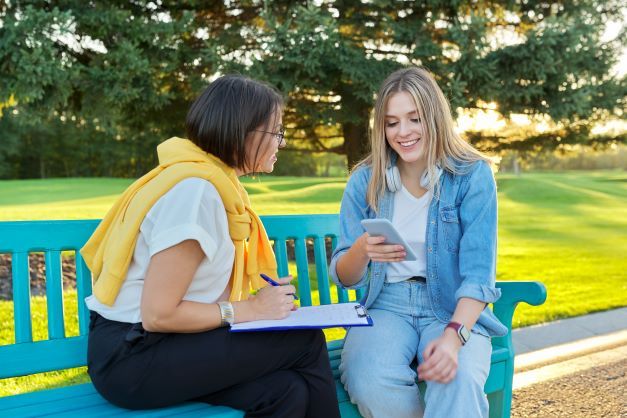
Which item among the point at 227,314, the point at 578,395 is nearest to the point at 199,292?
the point at 227,314

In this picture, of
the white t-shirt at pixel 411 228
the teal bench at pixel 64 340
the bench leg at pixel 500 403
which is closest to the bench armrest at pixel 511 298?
the teal bench at pixel 64 340

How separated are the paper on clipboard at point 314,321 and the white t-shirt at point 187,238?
185 mm

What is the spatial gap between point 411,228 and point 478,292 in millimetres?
437

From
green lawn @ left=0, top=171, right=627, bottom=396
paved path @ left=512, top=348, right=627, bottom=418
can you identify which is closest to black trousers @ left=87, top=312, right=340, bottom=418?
green lawn @ left=0, top=171, right=627, bottom=396

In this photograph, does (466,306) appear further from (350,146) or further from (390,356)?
(350,146)

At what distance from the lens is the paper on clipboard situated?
217 cm

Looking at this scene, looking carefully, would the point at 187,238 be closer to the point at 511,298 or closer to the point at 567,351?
the point at 511,298

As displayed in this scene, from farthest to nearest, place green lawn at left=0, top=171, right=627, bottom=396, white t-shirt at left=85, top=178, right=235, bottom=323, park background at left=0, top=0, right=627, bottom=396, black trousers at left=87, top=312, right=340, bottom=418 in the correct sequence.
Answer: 1. park background at left=0, top=0, right=627, bottom=396
2. green lawn at left=0, top=171, right=627, bottom=396
3. black trousers at left=87, top=312, right=340, bottom=418
4. white t-shirt at left=85, top=178, right=235, bottom=323

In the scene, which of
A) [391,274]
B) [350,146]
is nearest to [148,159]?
[350,146]

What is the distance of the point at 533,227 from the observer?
49.3 feet

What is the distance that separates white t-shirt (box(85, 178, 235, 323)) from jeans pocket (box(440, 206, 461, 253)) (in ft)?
3.03

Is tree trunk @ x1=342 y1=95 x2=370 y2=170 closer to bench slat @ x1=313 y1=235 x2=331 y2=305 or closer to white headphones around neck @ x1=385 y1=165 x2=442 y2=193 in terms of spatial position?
bench slat @ x1=313 y1=235 x2=331 y2=305

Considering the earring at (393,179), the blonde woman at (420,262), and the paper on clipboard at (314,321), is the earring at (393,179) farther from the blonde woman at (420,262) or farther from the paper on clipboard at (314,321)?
the paper on clipboard at (314,321)

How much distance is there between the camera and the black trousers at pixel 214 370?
7.00 feet
